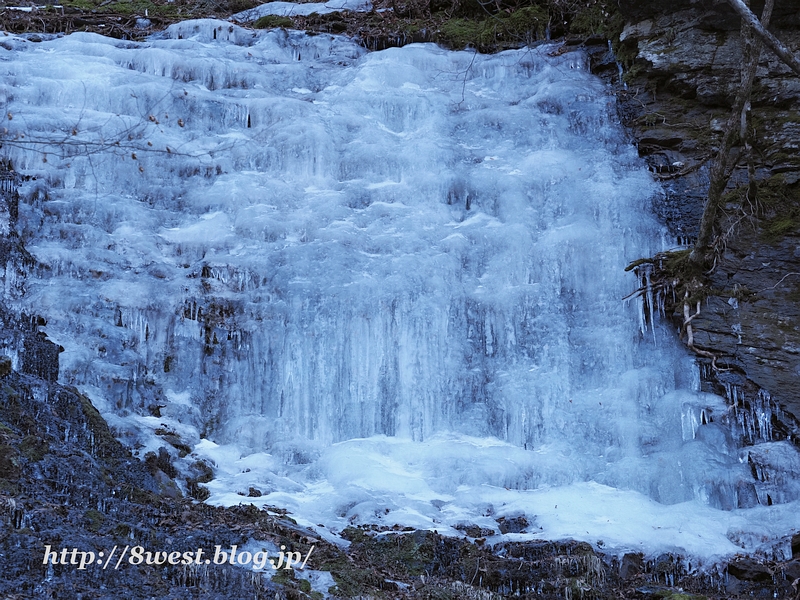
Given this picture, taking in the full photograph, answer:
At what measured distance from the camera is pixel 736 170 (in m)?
8.92

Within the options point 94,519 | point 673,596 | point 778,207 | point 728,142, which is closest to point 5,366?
point 94,519

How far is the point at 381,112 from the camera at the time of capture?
1027 centimetres

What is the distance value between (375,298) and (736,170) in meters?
3.82

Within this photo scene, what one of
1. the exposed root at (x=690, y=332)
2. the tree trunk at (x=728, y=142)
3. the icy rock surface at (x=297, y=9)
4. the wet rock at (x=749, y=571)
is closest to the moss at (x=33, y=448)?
the wet rock at (x=749, y=571)

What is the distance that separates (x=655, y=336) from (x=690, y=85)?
3.17 m

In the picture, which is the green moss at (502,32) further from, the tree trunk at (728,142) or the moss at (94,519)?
the moss at (94,519)

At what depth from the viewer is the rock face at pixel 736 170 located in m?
7.64

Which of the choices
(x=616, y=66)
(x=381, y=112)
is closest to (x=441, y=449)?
(x=381, y=112)

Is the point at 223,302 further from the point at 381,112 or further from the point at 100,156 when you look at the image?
the point at 381,112

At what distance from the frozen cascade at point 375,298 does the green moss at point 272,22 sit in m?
1.61

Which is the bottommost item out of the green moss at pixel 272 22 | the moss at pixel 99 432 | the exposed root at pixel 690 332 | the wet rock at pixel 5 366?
the moss at pixel 99 432

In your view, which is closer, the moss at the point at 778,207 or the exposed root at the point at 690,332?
the exposed root at the point at 690,332

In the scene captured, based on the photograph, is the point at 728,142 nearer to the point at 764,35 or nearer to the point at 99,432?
the point at 764,35

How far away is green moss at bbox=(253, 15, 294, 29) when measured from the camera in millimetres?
11977
